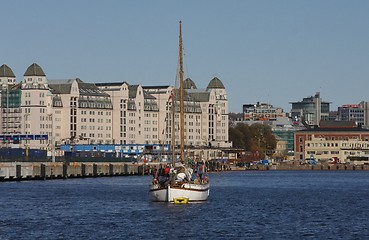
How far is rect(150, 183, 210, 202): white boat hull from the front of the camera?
311 ft

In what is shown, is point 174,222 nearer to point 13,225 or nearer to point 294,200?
point 13,225

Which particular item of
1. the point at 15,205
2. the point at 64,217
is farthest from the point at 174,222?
the point at 15,205

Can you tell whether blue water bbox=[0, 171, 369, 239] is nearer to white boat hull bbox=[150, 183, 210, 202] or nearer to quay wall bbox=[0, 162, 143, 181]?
white boat hull bbox=[150, 183, 210, 202]

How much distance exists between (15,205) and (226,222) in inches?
947

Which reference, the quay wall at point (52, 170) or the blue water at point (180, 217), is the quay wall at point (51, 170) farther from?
the blue water at point (180, 217)

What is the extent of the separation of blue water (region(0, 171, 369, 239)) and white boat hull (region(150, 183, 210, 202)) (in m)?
0.80

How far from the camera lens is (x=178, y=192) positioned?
94750mm

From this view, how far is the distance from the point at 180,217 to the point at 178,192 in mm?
11490

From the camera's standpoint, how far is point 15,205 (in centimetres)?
9769

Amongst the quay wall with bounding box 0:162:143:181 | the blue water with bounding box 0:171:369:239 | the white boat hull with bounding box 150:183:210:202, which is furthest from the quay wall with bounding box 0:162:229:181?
the white boat hull with bounding box 150:183:210:202

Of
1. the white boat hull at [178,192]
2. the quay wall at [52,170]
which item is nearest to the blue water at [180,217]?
the white boat hull at [178,192]

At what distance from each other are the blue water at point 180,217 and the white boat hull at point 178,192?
2.63ft

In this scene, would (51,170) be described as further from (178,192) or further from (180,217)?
(180,217)

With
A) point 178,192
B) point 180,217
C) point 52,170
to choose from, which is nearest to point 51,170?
point 52,170
